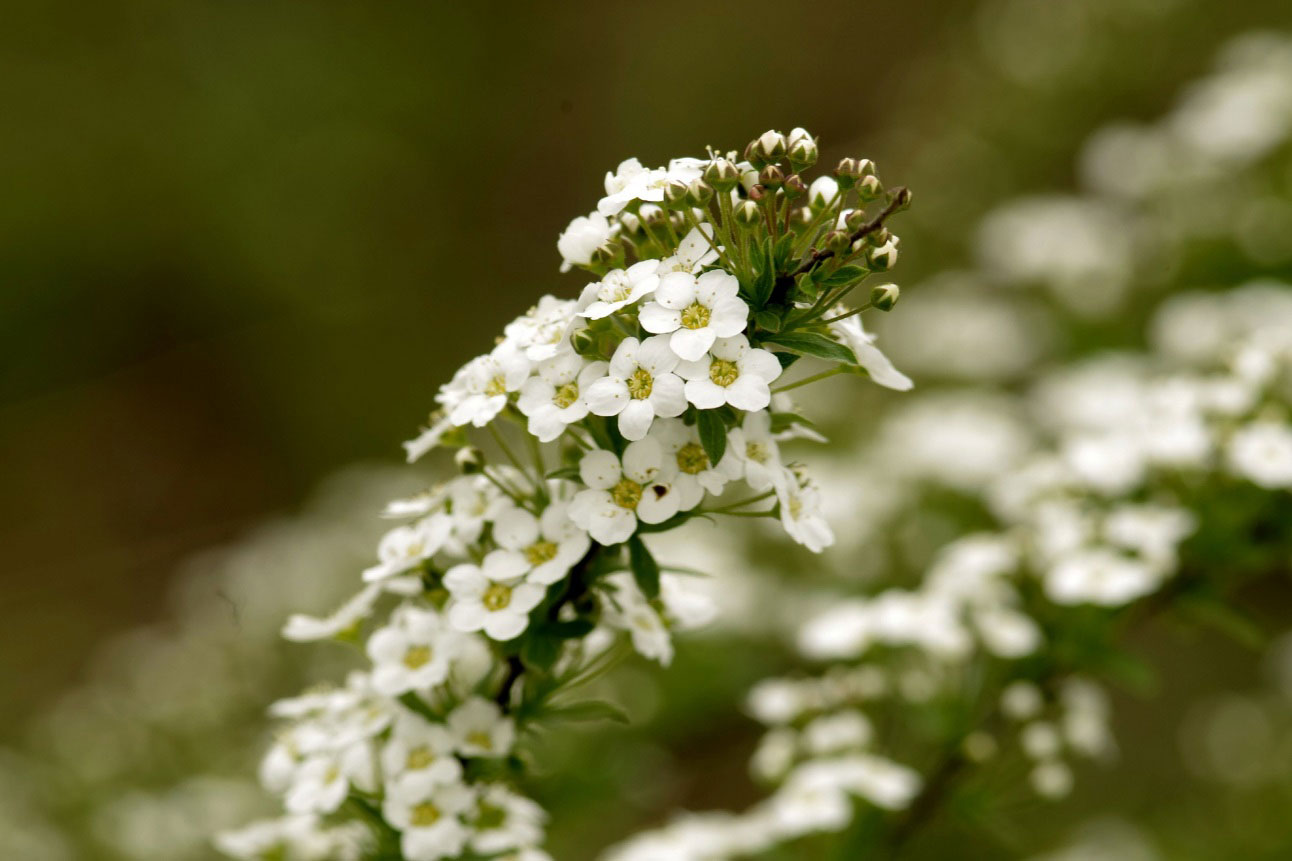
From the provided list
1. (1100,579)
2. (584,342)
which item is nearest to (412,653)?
(584,342)

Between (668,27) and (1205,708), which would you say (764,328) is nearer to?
(1205,708)

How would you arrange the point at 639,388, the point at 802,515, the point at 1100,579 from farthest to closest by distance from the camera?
the point at 1100,579
the point at 802,515
the point at 639,388

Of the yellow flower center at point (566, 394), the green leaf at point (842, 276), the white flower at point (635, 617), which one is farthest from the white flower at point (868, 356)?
the white flower at point (635, 617)

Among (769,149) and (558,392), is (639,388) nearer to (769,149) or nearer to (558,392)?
(558,392)

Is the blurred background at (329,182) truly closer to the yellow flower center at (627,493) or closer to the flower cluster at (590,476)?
the flower cluster at (590,476)

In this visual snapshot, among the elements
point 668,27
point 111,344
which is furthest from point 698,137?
point 111,344

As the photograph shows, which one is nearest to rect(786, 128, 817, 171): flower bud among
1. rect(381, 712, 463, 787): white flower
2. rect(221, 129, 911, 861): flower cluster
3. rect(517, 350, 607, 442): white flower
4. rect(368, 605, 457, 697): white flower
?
rect(221, 129, 911, 861): flower cluster
